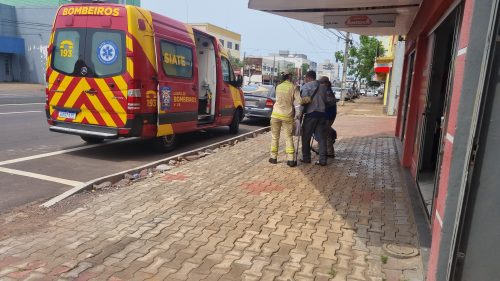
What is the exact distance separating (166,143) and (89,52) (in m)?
2.32

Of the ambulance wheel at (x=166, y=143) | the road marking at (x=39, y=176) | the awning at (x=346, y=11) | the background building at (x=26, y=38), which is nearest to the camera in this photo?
the road marking at (x=39, y=176)

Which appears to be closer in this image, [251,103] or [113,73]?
[113,73]

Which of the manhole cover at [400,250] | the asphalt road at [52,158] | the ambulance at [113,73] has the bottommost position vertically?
the asphalt road at [52,158]

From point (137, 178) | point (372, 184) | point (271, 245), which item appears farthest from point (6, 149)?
point (372, 184)

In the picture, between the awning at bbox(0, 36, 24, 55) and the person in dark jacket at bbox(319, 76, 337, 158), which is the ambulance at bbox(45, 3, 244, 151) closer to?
the person in dark jacket at bbox(319, 76, 337, 158)

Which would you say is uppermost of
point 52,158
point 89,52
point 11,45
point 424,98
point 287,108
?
point 11,45

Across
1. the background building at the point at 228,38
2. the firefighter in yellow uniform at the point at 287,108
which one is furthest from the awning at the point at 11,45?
the background building at the point at 228,38

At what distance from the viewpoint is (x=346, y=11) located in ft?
24.7

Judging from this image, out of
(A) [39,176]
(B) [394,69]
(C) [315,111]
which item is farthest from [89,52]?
(B) [394,69]

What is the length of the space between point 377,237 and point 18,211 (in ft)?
13.0

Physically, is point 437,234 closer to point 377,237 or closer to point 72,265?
point 377,237

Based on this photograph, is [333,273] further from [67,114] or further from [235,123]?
[235,123]

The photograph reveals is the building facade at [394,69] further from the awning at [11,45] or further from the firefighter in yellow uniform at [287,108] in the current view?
the awning at [11,45]

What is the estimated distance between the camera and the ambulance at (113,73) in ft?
22.9
